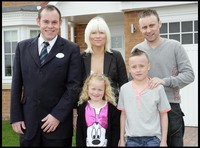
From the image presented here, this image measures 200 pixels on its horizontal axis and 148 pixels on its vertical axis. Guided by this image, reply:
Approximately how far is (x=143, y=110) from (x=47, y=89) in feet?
3.43

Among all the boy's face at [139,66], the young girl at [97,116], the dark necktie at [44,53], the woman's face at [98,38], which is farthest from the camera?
the woman's face at [98,38]

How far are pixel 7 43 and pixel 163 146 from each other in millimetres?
10282

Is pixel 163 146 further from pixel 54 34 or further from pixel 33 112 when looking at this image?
pixel 54 34

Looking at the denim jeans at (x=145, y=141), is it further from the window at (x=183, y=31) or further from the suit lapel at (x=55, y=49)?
the window at (x=183, y=31)

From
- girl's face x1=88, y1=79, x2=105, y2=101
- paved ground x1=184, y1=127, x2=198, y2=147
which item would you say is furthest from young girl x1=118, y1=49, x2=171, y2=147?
paved ground x1=184, y1=127, x2=198, y2=147

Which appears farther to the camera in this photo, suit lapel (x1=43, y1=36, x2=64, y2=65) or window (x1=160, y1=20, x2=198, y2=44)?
window (x1=160, y1=20, x2=198, y2=44)

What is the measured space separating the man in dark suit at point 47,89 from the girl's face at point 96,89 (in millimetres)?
153

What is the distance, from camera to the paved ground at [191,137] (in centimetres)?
748

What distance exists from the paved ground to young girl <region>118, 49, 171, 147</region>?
13.2 feet

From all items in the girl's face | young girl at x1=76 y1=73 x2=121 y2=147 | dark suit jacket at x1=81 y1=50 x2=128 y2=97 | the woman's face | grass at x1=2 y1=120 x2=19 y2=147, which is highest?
the woman's face

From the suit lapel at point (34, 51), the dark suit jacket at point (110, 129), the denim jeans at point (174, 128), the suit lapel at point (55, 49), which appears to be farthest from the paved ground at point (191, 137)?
the suit lapel at point (34, 51)

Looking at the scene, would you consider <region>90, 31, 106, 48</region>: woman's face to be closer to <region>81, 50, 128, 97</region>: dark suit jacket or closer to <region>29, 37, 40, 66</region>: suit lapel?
<region>81, 50, 128, 97</region>: dark suit jacket

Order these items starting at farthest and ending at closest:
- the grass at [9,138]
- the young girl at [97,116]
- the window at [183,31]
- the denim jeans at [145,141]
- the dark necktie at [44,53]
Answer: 1. the window at [183,31]
2. the grass at [9,138]
3. the dark necktie at [44,53]
4. the young girl at [97,116]
5. the denim jeans at [145,141]

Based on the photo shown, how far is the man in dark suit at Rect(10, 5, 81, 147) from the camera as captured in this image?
12.2ft
